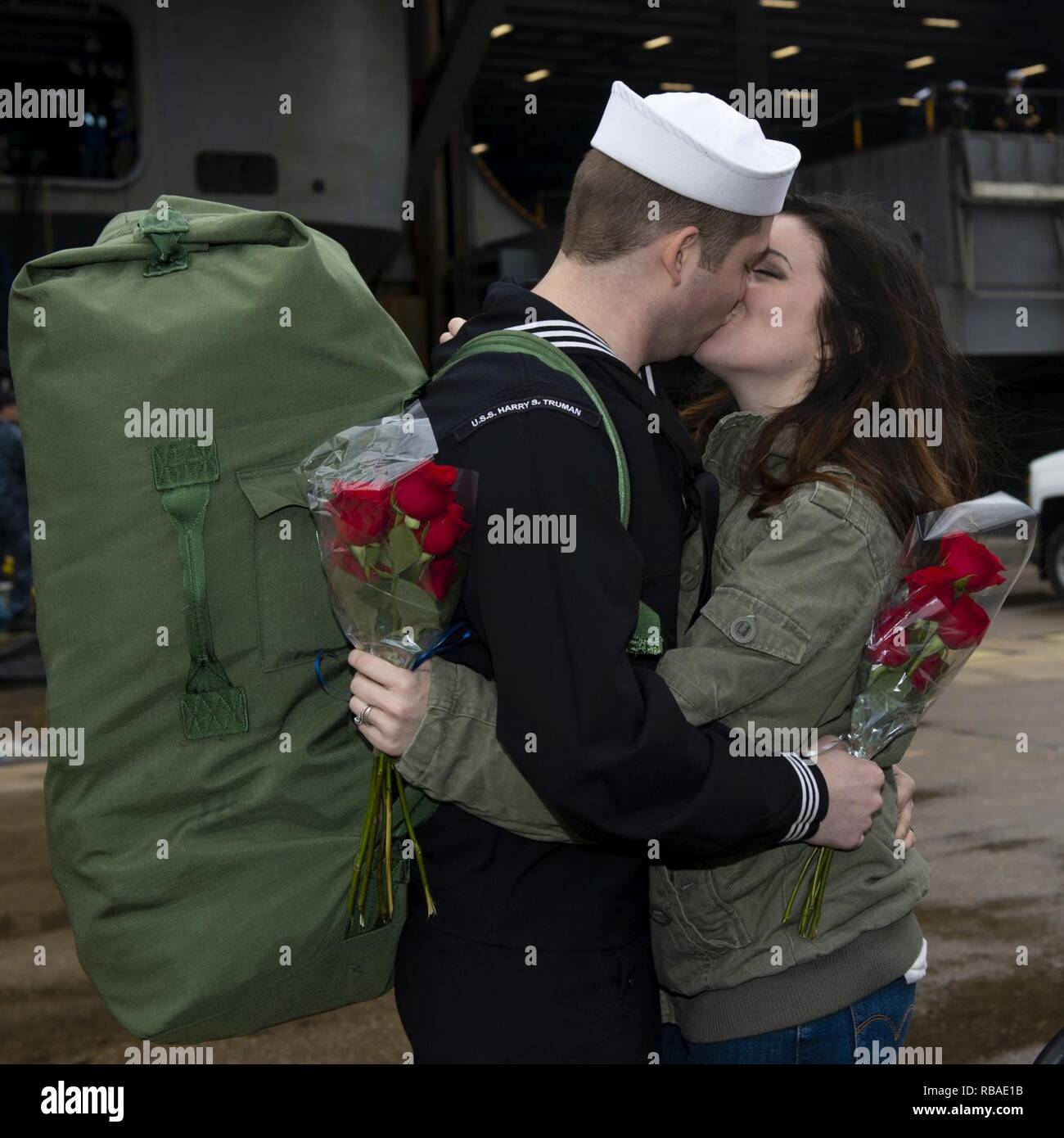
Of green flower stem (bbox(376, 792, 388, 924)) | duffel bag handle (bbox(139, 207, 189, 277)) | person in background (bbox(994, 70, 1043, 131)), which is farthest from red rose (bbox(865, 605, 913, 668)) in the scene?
person in background (bbox(994, 70, 1043, 131))

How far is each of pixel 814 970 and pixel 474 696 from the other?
0.72 metres

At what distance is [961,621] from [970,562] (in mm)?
104

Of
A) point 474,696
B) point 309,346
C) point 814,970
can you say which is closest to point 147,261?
point 309,346

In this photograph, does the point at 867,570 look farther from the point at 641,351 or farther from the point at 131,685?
the point at 131,685

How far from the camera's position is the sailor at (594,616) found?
185cm

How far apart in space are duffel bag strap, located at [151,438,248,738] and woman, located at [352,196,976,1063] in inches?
7.4

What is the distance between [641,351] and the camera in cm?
219

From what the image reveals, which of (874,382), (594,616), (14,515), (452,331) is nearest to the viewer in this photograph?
(594,616)

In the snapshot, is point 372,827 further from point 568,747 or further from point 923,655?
point 923,655

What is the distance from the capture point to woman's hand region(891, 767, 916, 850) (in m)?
2.38

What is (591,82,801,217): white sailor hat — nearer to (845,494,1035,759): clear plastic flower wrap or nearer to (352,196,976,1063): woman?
(352,196,976,1063): woman

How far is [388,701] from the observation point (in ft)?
6.40
